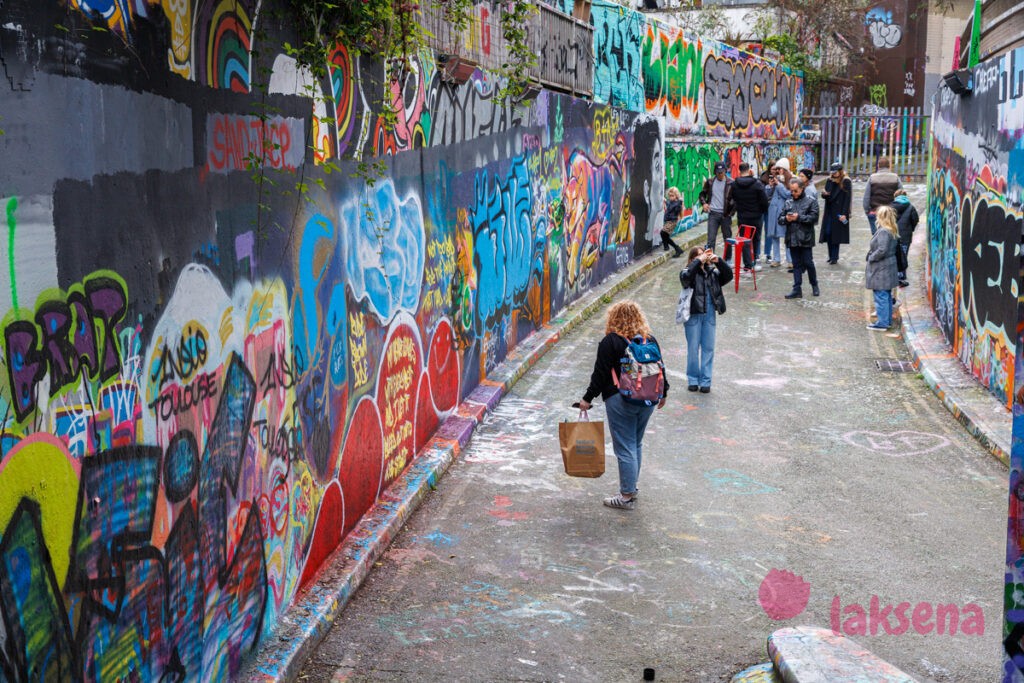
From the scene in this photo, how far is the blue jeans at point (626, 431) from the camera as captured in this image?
26.7 feet

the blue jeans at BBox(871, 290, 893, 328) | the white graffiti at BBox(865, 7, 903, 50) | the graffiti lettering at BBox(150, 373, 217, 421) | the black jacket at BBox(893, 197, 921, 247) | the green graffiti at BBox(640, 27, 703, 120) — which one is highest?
the white graffiti at BBox(865, 7, 903, 50)

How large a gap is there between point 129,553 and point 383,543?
326cm

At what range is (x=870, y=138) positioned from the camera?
31578 mm

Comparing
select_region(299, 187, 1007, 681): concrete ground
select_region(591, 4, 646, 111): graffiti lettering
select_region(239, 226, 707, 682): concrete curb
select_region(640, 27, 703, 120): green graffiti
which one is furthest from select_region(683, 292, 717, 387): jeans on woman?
select_region(640, 27, 703, 120): green graffiti

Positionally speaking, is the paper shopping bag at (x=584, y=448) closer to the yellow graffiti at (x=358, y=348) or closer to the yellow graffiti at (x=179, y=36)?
the yellow graffiti at (x=358, y=348)

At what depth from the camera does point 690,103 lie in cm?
2303

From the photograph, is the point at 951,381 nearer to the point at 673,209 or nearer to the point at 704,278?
the point at 704,278

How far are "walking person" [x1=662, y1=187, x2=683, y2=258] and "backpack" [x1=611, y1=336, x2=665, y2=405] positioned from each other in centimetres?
1243

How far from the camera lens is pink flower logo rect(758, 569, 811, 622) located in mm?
6539

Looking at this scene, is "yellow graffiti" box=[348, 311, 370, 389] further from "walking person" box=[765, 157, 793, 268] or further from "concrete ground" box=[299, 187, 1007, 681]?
"walking person" box=[765, 157, 793, 268]

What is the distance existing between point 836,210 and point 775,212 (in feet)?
3.37

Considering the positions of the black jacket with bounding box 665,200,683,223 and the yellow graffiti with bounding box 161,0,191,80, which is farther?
the black jacket with bounding box 665,200,683,223

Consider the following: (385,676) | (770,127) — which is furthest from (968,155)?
(770,127)

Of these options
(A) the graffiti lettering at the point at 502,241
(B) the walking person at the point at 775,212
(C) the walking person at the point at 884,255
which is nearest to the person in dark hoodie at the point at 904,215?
(C) the walking person at the point at 884,255
